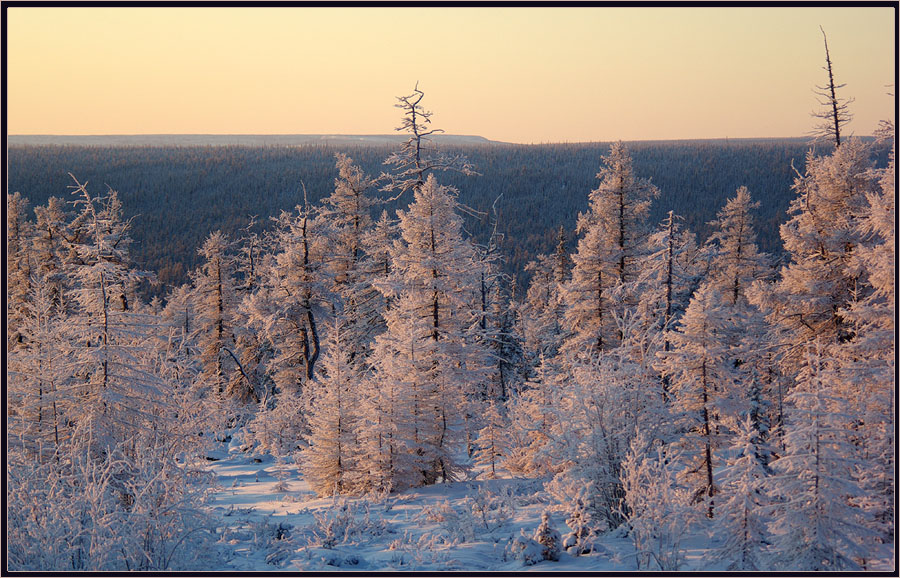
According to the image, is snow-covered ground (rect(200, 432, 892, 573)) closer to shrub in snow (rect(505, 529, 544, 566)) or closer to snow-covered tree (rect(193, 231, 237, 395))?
shrub in snow (rect(505, 529, 544, 566))

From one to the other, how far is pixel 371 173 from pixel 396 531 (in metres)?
143

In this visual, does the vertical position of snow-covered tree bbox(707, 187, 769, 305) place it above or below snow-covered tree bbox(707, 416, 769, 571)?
above

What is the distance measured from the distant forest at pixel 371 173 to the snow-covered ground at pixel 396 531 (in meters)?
90.2

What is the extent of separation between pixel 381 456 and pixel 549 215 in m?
129

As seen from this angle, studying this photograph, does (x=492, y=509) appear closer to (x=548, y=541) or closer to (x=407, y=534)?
(x=407, y=534)

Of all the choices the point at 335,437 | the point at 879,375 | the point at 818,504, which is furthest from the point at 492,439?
the point at 818,504

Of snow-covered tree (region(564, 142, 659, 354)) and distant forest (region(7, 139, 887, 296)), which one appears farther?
distant forest (region(7, 139, 887, 296))

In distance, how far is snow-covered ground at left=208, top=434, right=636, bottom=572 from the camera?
908 cm

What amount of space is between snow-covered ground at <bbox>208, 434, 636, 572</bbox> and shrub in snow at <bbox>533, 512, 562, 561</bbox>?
118 mm

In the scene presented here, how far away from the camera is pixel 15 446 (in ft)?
39.6

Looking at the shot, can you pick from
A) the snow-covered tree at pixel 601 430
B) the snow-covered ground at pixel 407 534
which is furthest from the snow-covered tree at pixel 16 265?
the snow-covered tree at pixel 601 430

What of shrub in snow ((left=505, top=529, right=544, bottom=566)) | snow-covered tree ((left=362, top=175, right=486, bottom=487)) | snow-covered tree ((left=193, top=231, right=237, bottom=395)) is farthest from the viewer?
snow-covered tree ((left=193, top=231, right=237, bottom=395))

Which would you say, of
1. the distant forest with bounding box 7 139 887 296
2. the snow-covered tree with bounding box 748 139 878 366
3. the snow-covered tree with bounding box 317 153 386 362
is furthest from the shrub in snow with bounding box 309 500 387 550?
the distant forest with bounding box 7 139 887 296

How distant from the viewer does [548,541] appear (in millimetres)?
8953
